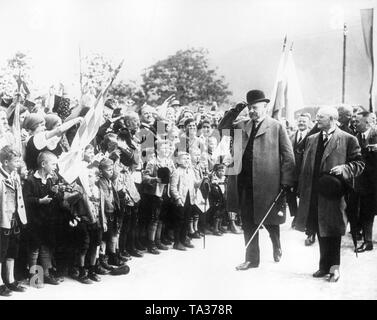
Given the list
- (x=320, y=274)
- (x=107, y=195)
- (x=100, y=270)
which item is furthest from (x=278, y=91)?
(x=100, y=270)

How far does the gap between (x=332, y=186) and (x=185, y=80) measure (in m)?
2.26

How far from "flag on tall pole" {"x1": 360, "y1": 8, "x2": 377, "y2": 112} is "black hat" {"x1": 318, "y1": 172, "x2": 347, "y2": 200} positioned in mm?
1546

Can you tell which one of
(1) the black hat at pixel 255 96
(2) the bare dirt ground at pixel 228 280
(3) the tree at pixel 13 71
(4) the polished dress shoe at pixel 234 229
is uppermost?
(3) the tree at pixel 13 71

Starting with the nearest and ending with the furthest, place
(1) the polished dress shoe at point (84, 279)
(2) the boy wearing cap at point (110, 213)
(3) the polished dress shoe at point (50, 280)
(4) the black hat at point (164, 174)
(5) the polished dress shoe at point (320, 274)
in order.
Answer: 1. (3) the polished dress shoe at point (50, 280)
2. (1) the polished dress shoe at point (84, 279)
3. (2) the boy wearing cap at point (110, 213)
4. (5) the polished dress shoe at point (320, 274)
5. (4) the black hat at point (164, 174)

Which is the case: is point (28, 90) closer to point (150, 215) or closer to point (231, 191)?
point (150, 215)

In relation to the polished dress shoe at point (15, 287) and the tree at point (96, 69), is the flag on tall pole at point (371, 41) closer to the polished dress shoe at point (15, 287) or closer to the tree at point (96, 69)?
the tree at point (96, 69)

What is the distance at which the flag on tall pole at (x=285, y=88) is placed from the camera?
5547mm

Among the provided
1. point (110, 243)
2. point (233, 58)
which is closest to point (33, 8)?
point (233, 58)

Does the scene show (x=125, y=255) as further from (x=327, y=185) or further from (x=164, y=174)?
(x=327, y=185)

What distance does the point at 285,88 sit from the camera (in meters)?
5.64

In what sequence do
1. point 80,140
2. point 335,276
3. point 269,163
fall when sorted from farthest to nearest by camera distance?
point 269,163 < point 80,140 < point 335,276

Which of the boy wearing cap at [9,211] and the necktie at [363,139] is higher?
the necktie at [363,139]

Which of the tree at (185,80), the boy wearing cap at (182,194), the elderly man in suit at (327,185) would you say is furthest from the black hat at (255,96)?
the boy wearing cap at (182,194)

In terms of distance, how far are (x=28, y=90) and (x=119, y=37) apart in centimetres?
120
